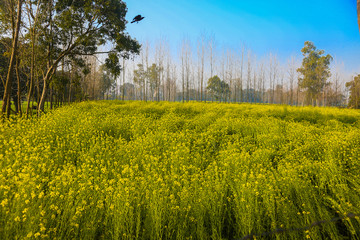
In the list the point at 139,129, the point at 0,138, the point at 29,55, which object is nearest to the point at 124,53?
the point at 29,55

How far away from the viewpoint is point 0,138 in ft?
16.9

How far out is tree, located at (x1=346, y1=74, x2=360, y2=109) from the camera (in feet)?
125

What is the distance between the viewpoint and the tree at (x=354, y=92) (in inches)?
1503

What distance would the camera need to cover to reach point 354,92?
46.4 m

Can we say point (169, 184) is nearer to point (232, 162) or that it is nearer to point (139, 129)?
point (232, 162)

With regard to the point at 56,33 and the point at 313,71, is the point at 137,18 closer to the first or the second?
the point at 56,33

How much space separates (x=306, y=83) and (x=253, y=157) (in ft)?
157

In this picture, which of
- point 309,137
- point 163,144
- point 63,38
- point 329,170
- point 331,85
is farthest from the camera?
point 331,85

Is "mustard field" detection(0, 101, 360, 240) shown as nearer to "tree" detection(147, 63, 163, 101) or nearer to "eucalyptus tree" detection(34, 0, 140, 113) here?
"eucalyptus tree" detection(34, 0, 140, 113)

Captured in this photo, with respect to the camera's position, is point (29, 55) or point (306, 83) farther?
point (306, 83)

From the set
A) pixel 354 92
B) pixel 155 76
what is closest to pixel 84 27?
pixel 155 76

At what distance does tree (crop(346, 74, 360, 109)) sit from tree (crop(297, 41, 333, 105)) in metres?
5.90

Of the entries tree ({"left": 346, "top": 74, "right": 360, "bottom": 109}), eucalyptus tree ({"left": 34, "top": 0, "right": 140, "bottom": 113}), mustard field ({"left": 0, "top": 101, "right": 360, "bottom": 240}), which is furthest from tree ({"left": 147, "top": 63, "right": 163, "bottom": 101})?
tree ({"left": 346, "top": 74, "right": 360, "bottom": 109})

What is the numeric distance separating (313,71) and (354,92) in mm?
13269
